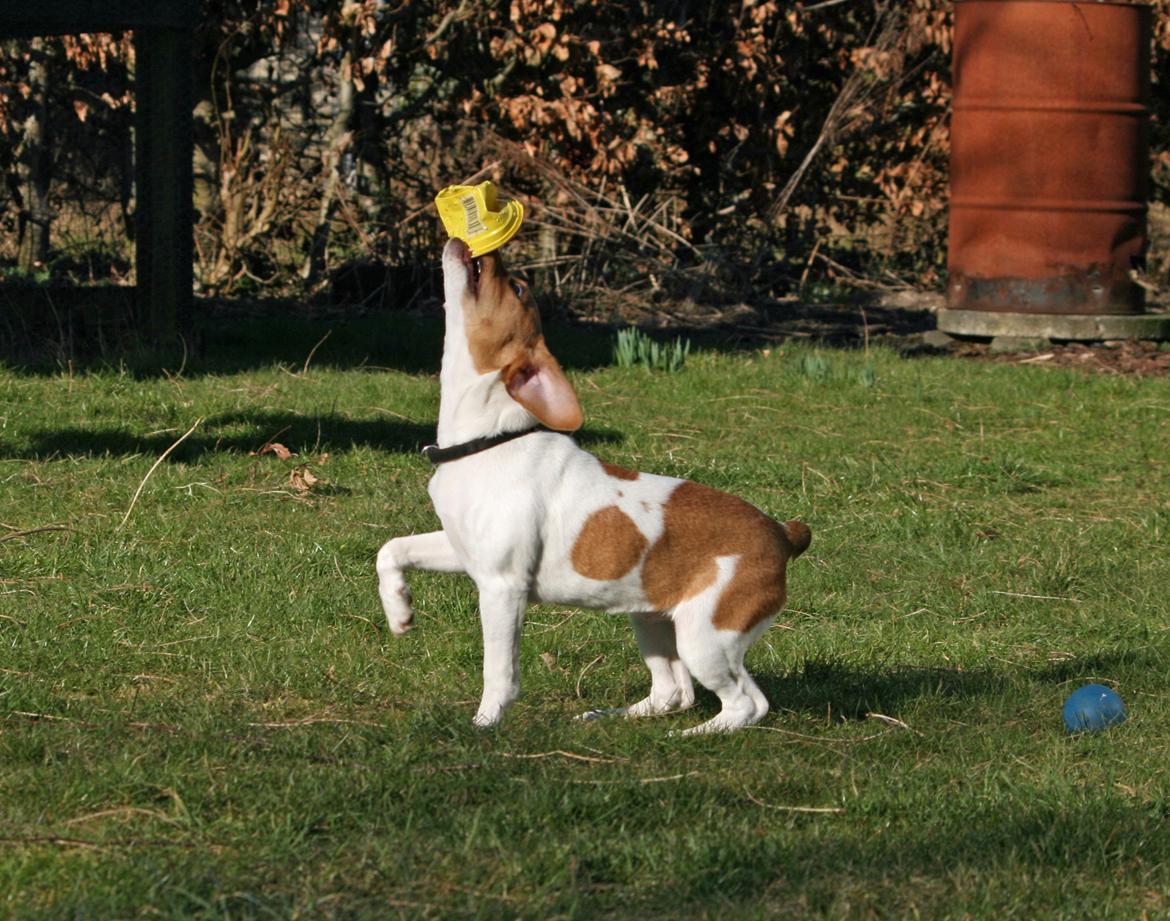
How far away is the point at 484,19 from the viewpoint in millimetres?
13398

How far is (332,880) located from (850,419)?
6.20 metres

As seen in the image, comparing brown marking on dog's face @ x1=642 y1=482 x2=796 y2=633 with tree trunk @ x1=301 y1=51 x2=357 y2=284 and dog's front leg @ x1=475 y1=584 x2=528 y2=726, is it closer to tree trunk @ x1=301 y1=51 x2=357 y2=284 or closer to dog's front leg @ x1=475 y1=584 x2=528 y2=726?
dog's front leg @ x1=475 y1=584 x2=528 y2=726

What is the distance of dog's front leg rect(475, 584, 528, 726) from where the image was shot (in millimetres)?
4043

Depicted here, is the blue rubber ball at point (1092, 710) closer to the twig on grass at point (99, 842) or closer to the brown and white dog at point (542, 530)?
the brown and white dog at point (542, 530)

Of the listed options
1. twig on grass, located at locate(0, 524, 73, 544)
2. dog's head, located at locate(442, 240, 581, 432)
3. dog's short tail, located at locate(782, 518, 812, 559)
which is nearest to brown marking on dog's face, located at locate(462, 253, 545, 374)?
dog's head, located at locate(442, 240, 581, 432)

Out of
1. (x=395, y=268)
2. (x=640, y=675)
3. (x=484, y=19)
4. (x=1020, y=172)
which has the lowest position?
(x=640, y=675)

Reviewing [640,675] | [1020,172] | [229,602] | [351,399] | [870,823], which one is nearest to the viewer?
[870,823]

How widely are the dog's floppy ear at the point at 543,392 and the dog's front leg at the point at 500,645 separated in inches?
17.1

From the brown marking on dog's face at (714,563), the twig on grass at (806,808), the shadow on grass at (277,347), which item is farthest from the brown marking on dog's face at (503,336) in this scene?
the shadow on grass at (277,347)

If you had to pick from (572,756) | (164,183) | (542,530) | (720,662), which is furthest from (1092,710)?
(164,183)

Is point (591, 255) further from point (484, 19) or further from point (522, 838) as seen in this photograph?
point (522, 838)

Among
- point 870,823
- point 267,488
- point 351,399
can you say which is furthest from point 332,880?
point 351,399

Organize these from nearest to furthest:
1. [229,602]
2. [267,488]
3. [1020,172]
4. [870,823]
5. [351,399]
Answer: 1. [870,823]
2. [229,602]
3. [267,488]
4. [351,399]
5. [1020,172]

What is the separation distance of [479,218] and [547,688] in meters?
1.41
